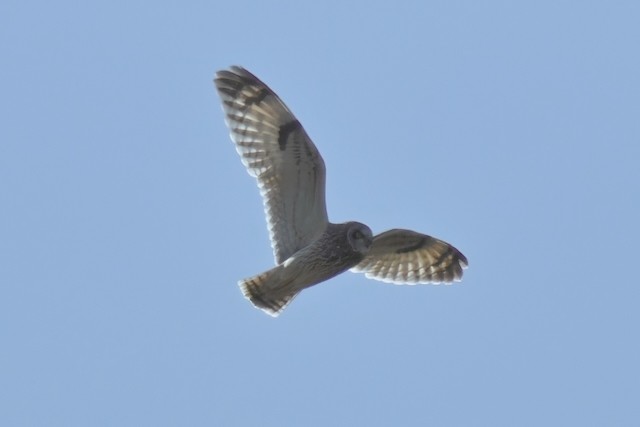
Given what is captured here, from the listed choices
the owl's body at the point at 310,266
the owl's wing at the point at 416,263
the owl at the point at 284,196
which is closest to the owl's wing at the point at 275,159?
the owl at the point at 284,196

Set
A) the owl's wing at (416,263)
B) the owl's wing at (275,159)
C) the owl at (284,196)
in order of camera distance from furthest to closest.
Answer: the owl's wing at (416,263) < the owl's wing at (275,159) < the owl at (284,196)

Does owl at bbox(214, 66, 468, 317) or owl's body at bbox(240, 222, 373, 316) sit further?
owl at bbox(214, 66, 468, 317)

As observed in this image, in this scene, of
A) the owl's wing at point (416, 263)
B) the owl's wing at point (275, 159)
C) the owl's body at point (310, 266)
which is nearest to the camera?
the owl's body at point (310, 266)

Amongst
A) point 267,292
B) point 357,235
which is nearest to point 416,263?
point 357,235

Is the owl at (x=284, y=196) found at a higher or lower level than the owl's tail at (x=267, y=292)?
higher

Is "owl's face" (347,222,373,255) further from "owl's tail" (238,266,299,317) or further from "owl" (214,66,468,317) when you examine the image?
"owl's tail" (238,266,299,317)

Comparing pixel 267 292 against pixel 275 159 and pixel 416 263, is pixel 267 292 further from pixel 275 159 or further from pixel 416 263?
pixel 416 263

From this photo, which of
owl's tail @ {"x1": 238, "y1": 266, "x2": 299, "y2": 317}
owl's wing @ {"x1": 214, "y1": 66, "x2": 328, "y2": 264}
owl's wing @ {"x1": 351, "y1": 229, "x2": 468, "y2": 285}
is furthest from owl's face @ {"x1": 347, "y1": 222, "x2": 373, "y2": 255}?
owl's wing @ {"x1": 351, "y1": 229, "x2": 468, "y2": 285}

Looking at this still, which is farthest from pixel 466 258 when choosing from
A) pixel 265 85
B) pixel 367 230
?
pixel 265 85

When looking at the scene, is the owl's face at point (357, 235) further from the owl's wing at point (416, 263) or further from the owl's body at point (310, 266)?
the owl's wing at point (416, 263)
